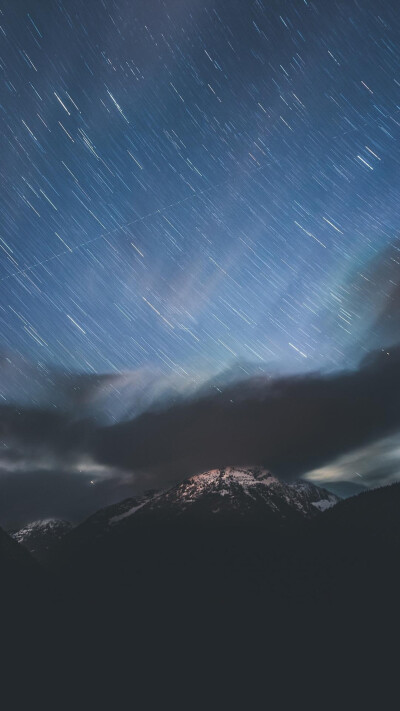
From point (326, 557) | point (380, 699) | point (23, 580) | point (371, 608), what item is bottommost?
point (380, 699)

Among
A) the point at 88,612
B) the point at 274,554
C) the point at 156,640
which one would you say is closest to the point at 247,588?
the point at 274,554

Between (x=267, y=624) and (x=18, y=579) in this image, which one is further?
(x=267, y=624)

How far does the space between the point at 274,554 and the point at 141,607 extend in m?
54.2

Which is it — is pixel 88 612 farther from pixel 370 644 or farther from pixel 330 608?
pixel 370 644

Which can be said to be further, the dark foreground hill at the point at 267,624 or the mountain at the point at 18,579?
the dark foreground hill at the point at 267,624

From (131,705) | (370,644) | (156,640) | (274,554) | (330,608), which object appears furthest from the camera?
(274,554)

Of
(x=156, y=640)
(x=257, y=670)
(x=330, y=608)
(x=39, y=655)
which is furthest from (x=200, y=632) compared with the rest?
(x=39, y=655)

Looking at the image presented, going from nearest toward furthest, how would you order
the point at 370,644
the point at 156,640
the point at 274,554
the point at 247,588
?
1. the point at 370,644
2. the point at 156,640
3. the point at 247,588
4. the point at 274,554

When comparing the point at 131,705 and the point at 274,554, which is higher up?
the point at 274,554

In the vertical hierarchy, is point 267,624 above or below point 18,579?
below

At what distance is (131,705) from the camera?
74312mm

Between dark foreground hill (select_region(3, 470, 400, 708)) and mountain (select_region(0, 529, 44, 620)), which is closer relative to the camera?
mountain (select_region(0, 529, 44, 620))

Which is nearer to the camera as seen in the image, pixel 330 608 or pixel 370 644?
pixel 370 644

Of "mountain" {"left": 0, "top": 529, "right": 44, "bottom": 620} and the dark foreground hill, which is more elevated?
"mountain" {"left": 0, "top": 529, "right": 44, "bottom": 620}
